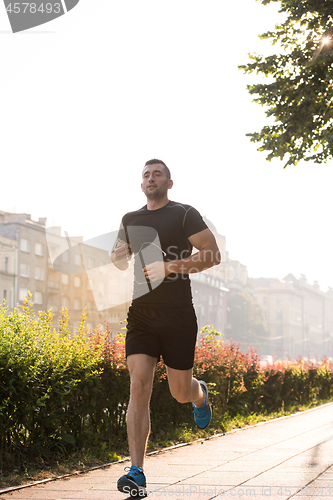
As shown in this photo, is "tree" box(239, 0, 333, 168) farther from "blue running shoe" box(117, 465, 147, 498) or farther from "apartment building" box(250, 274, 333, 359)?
"apartment building" box(250, 274, 333, 359)

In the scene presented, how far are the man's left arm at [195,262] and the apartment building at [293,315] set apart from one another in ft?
431

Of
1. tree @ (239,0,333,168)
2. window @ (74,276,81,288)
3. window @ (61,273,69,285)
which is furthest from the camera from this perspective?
window @ (74,276,81,288)

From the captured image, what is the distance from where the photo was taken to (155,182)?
415 centimetres

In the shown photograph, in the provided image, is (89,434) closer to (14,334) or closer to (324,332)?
(14,334)

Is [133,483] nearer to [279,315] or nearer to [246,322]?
[246,322]

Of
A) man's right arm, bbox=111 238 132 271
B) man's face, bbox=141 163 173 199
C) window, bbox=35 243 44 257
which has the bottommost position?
man's right arm, bbox=111 238 132 271

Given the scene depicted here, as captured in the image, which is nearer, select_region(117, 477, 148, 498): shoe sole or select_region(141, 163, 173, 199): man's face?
select_region(117, 477, 148, 498): shoe sole

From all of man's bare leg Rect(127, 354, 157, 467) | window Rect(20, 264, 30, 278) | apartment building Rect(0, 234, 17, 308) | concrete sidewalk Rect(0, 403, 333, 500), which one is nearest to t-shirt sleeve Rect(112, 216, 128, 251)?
man's bare leg Rect(127, 354, 157, 467)

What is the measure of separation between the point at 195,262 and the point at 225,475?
1744 mm

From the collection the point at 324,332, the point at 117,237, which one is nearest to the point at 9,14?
the point at 117,237

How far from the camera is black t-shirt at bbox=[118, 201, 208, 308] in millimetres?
3906

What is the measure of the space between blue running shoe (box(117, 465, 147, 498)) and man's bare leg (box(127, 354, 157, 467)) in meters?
0.12

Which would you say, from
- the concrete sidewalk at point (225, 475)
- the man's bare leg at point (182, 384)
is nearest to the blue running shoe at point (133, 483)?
the concrete sidewalk at point (225, 475)

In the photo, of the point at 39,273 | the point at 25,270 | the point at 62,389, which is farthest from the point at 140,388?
the point at 39,273
